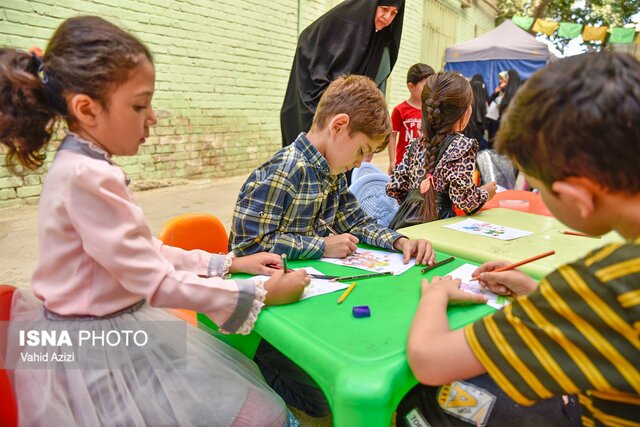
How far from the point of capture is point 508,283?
1217 millimetres

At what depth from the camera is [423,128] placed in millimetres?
2406

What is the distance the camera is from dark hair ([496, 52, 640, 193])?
2.23 feet

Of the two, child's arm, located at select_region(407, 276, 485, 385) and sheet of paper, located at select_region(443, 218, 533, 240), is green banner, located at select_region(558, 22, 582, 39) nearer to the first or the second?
sheet of paper, located at select_region(443, 218, 533, 240)

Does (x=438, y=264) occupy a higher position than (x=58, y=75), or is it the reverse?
(x=58, y=75)

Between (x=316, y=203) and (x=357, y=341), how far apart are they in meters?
0.73

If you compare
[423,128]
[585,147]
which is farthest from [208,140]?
[585,147]

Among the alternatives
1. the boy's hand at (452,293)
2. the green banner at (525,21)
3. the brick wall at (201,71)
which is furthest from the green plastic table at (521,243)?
the green banner at (525,21)

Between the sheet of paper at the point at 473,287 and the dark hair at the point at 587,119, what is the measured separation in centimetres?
52

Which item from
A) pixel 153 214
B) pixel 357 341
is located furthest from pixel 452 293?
pixel 153 214

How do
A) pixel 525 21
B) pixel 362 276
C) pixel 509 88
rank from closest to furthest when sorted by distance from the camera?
1. pixel 362 276
2. pixel 509 88
3. pixel 525 21

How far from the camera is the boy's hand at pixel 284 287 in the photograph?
1.13 m

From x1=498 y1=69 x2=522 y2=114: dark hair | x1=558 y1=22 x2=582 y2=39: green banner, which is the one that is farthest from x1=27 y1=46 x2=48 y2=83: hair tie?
A: x1=558 y1=22 x2=582 y2=39: green banner

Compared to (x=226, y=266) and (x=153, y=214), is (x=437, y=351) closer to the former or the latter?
(x=226, y=266)

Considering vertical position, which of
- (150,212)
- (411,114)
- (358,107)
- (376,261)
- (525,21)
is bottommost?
(150,212)
